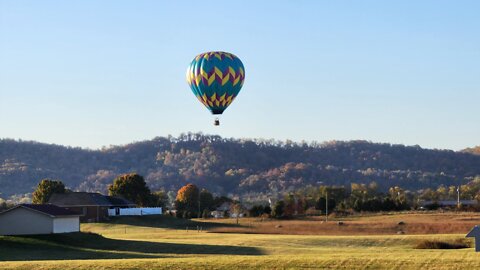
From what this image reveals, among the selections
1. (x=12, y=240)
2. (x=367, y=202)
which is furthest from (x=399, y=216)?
(x=12, y=240)

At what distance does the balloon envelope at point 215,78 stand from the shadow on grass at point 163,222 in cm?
3095

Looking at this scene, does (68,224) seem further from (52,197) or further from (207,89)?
(52,197)

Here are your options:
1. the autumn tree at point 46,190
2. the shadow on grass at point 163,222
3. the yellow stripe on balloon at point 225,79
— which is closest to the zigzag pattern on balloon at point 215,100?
the yellow stripe on balloon at point 225,79

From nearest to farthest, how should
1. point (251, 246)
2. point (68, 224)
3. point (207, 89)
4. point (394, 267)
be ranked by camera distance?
point (394, 267) < point (251, 246) < point (207, 89) < point (68, 224)

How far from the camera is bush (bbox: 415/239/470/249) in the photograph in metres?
71.1

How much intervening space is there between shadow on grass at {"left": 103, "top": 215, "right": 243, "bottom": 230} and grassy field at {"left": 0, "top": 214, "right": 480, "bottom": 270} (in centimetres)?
294

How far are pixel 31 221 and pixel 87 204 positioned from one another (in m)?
34.3

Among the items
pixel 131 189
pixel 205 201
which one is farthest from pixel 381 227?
pixel 205 201

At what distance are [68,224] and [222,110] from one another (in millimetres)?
19256

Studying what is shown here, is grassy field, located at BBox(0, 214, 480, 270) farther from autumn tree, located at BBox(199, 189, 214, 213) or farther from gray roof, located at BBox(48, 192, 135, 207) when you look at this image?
autumn tree, located at BBox(199, 189, 214, 213)

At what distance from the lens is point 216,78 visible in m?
78.0

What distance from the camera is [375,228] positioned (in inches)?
3841

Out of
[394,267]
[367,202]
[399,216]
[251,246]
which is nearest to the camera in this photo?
[394,267]

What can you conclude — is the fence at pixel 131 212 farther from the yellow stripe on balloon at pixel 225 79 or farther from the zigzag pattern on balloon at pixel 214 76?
the yellow stripe on balloon at pixel 225 79
